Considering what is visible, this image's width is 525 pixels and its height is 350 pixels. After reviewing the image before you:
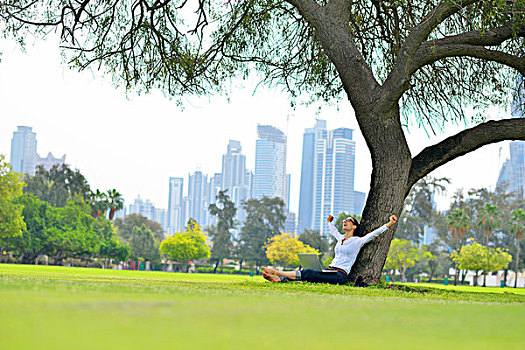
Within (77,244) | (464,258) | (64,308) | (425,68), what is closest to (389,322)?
(64,308)

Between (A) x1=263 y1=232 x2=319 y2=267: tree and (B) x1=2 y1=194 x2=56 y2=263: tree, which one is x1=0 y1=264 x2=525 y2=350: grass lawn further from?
(A) x1=263 y1=232 x2=319 y2=267: tree

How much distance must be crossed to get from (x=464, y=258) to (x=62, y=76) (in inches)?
1978

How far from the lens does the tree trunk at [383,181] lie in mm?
10633

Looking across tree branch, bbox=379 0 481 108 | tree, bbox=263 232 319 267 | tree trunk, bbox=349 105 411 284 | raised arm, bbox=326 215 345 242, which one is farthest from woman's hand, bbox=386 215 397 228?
tree, bbox=263 232 319 267

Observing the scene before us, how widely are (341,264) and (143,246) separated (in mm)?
66118

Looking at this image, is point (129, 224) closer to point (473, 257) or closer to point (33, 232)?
point (33, 232)

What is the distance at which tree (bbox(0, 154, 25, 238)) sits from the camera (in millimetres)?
38594

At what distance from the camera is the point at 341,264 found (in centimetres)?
998

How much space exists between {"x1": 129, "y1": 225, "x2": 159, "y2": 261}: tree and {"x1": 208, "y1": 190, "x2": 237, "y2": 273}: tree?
979cm

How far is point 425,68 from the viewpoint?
14516 millimetres

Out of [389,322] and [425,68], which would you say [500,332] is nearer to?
[389,322]

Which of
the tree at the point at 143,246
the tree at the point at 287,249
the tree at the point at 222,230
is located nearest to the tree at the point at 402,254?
the tree at the point at 287,249

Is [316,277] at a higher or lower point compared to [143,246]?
higher

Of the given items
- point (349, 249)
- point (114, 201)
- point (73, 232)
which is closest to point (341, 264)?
point (349, 249)
